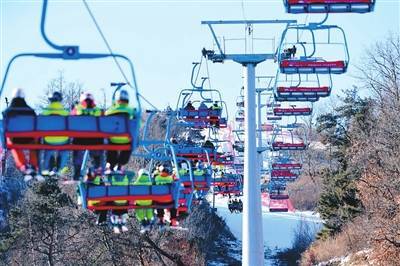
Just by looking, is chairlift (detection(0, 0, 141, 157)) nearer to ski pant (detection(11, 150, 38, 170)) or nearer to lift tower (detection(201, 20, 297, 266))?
ski pant (detection(11, 150, 38, 170))

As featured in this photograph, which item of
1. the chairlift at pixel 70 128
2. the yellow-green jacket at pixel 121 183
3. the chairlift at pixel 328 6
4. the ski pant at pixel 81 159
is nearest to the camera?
the chairlift at pixel 70 128

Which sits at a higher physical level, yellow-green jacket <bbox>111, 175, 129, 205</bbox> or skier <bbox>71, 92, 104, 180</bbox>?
skier <bbox>71, 92, 104, 180</bbox>

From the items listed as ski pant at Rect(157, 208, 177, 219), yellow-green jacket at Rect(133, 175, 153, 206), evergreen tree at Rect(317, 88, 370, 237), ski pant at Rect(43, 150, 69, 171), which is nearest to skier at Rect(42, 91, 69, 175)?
ski pant at Rect(43, 150, 69, 171)

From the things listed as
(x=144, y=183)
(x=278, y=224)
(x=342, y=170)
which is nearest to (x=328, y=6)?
Answer: (x=144, y=183)

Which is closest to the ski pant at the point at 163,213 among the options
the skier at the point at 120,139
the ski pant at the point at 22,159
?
the skier at the point at 120,139

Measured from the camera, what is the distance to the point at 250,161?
A: 15.1m

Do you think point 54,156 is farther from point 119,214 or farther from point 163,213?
point 163,213

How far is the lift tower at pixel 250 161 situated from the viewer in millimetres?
14641

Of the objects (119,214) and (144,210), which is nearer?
(119,214)

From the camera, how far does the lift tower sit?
14641 millimetres

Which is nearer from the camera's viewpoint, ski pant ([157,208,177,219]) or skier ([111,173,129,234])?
skier ([111,173,129,234])

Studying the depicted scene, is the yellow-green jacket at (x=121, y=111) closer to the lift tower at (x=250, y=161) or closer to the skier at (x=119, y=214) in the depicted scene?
the skier at (x=119, y=214)

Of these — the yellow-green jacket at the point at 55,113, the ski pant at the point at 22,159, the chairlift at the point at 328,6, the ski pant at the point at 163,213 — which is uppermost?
the chairlift at the point at 328,6

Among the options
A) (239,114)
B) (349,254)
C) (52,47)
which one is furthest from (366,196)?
(52,47)
